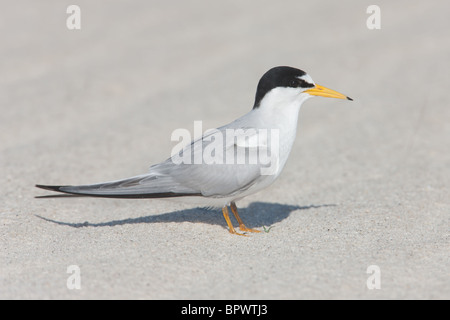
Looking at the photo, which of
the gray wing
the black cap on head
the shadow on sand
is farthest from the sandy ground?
the black cap on head

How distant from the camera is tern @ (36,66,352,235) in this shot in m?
3.88

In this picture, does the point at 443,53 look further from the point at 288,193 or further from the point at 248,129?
the point at 248,129

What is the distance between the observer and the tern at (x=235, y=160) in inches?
153

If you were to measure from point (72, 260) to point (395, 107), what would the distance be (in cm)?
471

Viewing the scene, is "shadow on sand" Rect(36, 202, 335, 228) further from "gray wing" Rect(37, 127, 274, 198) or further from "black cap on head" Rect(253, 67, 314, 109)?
"black cap on head" Rect(253, 67, 314, 109)

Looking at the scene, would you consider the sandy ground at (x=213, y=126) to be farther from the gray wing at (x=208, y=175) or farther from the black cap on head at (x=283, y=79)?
the black cap on head at (x=283, y=79)

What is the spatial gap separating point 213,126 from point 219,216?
2151mm

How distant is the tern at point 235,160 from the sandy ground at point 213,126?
31cm

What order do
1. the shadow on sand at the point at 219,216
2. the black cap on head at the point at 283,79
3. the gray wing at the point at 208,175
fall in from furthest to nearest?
the shadow on sand at the point at 219,216 < the black cap on head at the point at 283,79 < the gray wing at the point at 208,175

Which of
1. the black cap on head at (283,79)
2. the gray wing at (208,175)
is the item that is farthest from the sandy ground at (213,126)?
the black cap on head at (283,79)

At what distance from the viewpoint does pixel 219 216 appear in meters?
4.57

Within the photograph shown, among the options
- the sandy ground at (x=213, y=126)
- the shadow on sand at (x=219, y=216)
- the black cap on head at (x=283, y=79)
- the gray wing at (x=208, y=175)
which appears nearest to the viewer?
the sandy ground at (x=213, y=126)

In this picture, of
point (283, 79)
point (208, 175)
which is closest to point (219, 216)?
point (208, 175)
